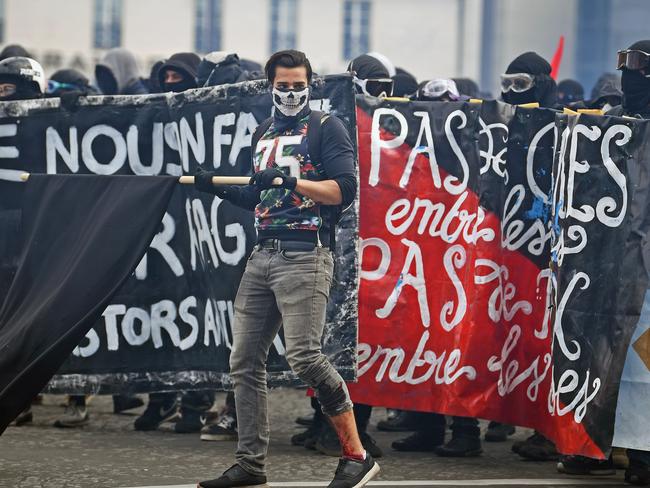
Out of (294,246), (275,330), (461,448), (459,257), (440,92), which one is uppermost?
(440,92)

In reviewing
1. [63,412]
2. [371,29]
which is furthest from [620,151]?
[371,29]

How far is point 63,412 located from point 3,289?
1455 mm

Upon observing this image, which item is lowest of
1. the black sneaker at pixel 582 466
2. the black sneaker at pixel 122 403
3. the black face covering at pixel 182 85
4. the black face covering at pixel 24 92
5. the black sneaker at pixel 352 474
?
the black sneaker at pixel 122 403

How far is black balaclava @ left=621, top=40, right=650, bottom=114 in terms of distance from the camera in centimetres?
739

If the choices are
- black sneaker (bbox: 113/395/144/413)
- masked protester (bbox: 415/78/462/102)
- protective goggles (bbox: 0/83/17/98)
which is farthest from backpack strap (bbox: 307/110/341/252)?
black sneaker (bbox: 113/395/144/413)

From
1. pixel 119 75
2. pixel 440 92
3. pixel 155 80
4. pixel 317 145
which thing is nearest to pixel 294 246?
pixel 317 145

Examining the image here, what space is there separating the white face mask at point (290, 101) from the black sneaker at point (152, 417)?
2.82 m

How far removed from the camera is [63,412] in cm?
920

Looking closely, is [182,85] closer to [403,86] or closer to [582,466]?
[403,86]

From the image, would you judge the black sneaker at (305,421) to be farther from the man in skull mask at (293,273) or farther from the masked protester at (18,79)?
the masked protester at (18,79)

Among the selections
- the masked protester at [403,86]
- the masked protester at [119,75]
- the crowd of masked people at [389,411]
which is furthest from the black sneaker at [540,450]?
the masked protester at [119,75]

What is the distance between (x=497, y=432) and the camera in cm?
848

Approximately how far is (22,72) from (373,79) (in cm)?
222

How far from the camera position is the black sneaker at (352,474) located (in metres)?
6.37
